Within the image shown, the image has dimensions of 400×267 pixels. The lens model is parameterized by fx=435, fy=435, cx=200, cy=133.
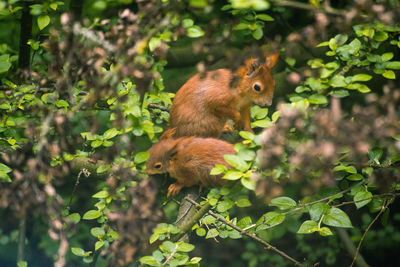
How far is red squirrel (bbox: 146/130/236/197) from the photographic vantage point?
78.2 inches

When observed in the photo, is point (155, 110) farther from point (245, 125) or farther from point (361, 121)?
point (361, 121)

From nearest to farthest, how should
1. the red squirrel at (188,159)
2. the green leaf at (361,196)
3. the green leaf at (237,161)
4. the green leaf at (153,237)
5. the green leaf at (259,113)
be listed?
the green leaf at (237,161) < the green leaf at (361,196) < the green leaf at (153,237) < the green leaf at (259,113) < the red squirrel at (188,159)

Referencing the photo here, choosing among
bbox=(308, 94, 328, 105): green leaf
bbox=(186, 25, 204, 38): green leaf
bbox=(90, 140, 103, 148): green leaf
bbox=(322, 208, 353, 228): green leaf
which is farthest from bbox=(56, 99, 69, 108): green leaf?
bbox=(322, 208, 353, 228): green leaf

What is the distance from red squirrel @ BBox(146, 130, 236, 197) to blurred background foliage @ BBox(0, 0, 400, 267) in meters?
0.10

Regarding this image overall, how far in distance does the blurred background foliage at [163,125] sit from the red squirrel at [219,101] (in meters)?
0.11

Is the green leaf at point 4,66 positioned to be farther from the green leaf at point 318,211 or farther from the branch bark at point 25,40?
the green leaf at point 318,211

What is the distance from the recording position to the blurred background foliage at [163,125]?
117 centimetres

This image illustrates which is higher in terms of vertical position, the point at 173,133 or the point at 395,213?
the point at 173,133

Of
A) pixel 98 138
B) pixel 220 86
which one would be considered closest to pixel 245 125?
pixel 220 86

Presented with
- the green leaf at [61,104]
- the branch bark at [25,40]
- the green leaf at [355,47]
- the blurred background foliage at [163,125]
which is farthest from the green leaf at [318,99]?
the branch bark at [25,40]

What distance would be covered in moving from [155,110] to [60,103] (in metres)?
0.47

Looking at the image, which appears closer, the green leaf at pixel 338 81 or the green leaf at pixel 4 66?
the green leaf at pixel 338 81

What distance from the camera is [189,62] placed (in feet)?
9.61

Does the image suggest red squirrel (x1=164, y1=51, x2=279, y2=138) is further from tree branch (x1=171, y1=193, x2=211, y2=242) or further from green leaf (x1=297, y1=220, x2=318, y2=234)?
green leaf (x1=297, y1=220, x2=318, y2=234)
